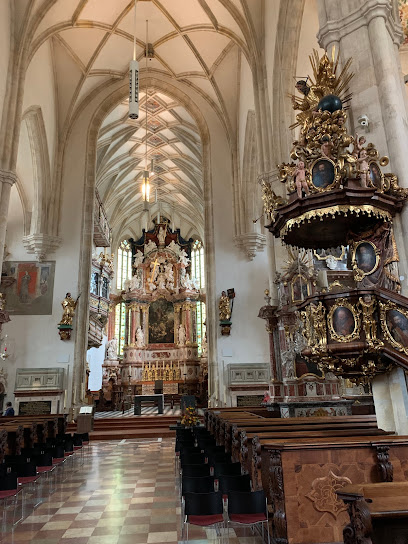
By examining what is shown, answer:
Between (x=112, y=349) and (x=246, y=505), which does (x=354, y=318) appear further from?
(x=112, y=349)

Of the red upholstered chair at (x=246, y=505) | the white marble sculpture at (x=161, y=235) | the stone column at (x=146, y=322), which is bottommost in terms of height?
the red upholstered chair at (x=246, y=505)

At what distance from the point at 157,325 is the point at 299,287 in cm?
2024

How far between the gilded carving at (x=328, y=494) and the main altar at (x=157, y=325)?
23919 millimetres

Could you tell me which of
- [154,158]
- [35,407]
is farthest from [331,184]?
A: [154,158]

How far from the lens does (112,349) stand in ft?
95.6

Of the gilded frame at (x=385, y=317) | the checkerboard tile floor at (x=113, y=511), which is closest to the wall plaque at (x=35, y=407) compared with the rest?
the checkerboard tile floor at (x=113, y=511)

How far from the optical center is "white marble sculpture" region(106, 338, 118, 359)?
29.0 meters

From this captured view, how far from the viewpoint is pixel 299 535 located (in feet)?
12.6

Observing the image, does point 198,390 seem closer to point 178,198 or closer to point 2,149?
point 178,198

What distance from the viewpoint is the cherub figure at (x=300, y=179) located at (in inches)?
220

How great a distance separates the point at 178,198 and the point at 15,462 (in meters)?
27.4

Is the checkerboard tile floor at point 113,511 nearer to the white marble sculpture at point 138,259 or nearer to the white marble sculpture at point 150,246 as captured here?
the white marble sculpture at point 138,259

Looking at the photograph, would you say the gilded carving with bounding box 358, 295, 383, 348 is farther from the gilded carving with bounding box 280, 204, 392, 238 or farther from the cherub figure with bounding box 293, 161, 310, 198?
the cherub figure with bounding box 293, 161, 310, 198

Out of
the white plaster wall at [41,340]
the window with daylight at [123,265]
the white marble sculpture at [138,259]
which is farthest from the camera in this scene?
the window with daylight at [123,265]
